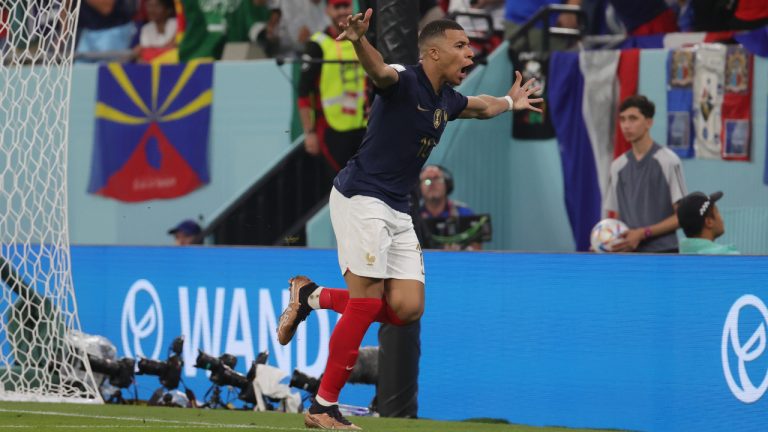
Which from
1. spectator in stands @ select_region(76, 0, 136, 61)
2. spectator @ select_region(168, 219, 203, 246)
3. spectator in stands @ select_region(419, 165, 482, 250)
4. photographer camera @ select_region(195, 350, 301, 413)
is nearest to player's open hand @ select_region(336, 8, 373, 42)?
photographer camera @ select_region(195, 350, 301, 413)

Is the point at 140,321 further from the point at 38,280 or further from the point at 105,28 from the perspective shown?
the point at 105,28

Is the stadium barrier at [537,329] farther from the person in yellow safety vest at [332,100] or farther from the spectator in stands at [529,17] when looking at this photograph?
the spectator in stands at [529,17]

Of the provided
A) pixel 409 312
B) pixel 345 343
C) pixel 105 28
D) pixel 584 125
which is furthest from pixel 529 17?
pixel 345 343

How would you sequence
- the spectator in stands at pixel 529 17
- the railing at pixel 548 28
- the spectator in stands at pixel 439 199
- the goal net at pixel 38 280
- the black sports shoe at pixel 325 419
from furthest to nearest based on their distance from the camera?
1. the spectator in stands at pixel 529 17
2. the railing at pixel 548 28
3. the spectator in stands at pixel 439 199
4. the goal net at pixel 38 280
5. the black sports shoe at pixel 325 419

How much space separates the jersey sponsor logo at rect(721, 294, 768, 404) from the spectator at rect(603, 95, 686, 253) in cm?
227

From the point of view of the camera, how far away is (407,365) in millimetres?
10648

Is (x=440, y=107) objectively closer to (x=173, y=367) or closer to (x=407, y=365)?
(x=407, y=365)

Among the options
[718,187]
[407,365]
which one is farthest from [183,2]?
[407,365]

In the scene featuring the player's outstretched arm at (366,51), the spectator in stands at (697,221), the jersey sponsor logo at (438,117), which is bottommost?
the spectator in stands at (697,221)

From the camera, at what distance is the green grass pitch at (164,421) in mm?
8812

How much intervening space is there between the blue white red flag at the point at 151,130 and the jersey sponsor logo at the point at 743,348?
29.3 ft

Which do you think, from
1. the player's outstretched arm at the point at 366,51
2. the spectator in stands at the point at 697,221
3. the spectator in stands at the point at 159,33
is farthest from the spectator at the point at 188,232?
the player's outstretched arm at the point at 366,51

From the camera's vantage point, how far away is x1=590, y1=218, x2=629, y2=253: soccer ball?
40.5 feet

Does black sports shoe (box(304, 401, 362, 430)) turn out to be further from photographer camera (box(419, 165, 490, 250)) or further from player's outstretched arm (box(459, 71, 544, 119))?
photographer camera (box(419, 165, 490, 250))
